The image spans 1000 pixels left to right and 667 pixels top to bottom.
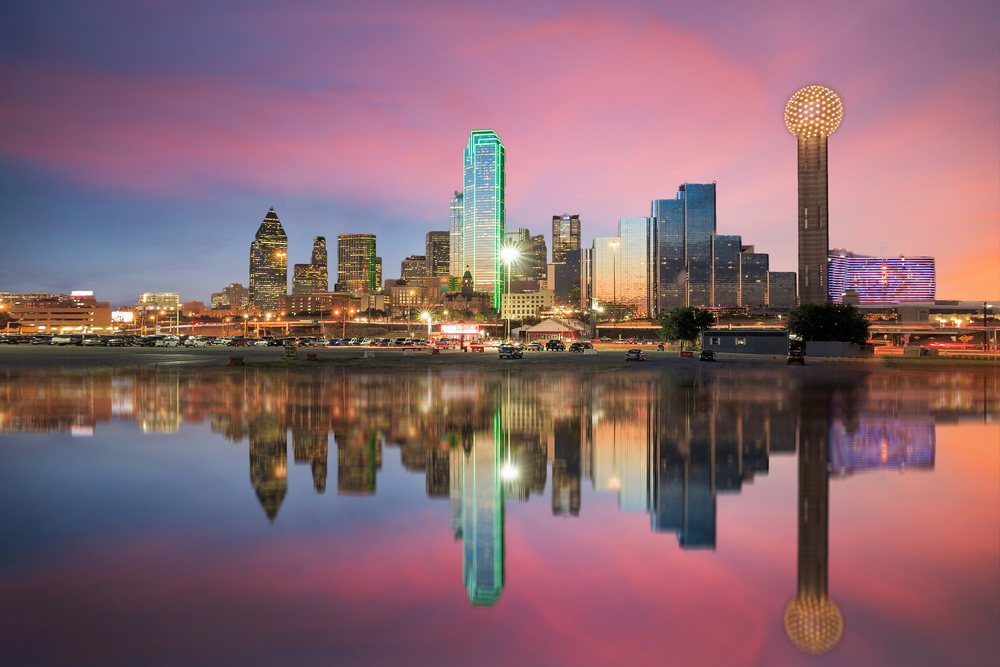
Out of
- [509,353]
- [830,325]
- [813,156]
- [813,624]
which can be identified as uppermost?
[813,156]

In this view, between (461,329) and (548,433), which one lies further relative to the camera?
(461,329)

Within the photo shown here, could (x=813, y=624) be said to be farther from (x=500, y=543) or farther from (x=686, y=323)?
(x=686, y=323)

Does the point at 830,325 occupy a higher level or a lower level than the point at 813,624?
higher

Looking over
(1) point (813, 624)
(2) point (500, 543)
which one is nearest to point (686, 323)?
(2) point (500, 543)

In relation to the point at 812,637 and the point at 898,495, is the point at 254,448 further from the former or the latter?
the point at 898,495

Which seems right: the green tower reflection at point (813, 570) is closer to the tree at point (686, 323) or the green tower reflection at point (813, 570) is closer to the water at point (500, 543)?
the water at point (500, 543)

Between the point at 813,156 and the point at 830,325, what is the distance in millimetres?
103198

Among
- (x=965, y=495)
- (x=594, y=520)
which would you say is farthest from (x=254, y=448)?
(x=965, y=495)

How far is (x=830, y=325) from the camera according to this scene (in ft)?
261

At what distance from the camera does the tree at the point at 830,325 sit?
260 ft

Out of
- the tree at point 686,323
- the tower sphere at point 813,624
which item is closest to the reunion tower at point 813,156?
the tree at point 686,323

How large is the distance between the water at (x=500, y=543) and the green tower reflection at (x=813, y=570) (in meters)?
0.04

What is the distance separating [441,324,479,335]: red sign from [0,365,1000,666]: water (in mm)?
101215

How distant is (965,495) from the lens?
10.7 metres
